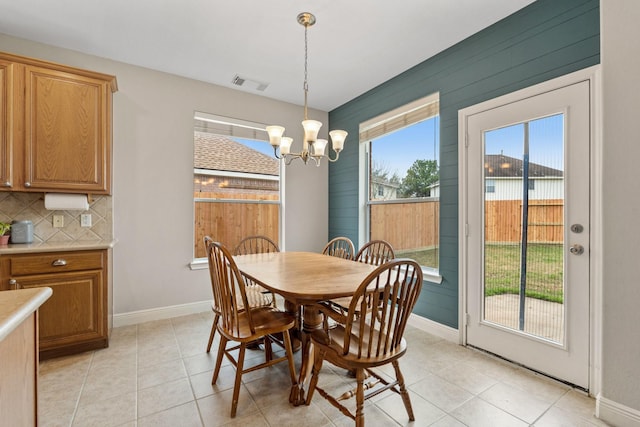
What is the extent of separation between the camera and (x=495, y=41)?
2.52 meters

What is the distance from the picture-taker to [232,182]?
3.88 meters

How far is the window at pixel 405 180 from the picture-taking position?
3123 mm

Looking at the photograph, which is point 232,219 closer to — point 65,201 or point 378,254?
point 65,201

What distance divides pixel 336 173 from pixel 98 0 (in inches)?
122

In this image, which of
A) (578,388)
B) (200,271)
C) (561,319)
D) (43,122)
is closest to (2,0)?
Result: (43,122)

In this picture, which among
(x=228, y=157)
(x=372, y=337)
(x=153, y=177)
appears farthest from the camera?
(x=228, y=157)

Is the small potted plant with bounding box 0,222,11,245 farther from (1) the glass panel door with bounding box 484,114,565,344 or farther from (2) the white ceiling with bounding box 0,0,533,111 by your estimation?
(1) the glass panel door with bounding box 484,114,565,344

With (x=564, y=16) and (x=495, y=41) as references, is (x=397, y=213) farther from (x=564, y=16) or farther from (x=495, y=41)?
(x=564, y=16)

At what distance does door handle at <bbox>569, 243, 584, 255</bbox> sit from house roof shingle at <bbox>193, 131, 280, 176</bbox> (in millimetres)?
3281

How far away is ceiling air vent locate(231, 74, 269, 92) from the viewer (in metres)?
3.49

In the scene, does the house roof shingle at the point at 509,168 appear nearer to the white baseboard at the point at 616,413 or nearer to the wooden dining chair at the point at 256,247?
the white baseboard at the point at 616,413

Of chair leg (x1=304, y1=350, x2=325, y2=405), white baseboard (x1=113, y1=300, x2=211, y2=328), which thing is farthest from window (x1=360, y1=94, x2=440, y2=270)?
white baseboard (x1=113, y1=300, x2=211, y2=328)

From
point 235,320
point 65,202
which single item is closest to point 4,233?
point 65,202

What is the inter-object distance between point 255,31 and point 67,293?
2710mm
